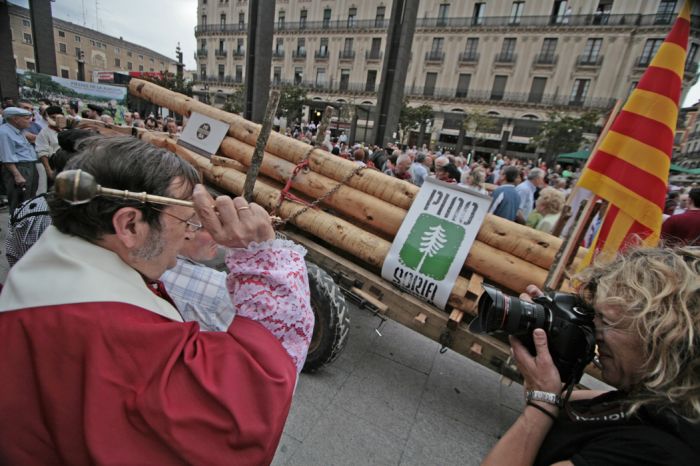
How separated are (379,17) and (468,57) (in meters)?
12.2

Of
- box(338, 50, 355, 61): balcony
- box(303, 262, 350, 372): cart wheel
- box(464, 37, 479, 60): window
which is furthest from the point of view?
box(338, 50, 355, 61): balcony

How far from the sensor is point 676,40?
9.34ft

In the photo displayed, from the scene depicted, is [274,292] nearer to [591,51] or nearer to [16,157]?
[16,157]

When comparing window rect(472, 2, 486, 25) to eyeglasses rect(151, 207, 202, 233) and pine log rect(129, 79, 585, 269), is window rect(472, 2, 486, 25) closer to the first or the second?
pine log rect(129, 79, 585, 269)

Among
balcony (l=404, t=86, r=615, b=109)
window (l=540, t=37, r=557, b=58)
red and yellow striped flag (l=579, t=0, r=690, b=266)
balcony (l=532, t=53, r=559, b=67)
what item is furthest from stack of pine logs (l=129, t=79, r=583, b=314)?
window (l=540, t=37, r=557, b=58)

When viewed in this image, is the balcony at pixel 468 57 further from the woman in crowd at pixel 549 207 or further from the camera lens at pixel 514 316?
the camera lens at pixel 514 316

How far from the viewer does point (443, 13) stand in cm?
3816

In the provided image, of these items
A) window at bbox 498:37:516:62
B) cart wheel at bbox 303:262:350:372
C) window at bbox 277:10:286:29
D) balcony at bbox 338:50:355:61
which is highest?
window at bbox 277:10:286:29

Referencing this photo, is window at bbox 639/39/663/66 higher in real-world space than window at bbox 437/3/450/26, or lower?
lower

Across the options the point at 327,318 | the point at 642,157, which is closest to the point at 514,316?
the point at 327,318

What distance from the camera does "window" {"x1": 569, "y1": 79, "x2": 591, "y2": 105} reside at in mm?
33219

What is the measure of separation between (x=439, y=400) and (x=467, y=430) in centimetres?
33

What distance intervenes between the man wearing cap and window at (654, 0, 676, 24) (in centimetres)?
4606

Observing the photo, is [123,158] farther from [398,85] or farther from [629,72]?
[629,72]
